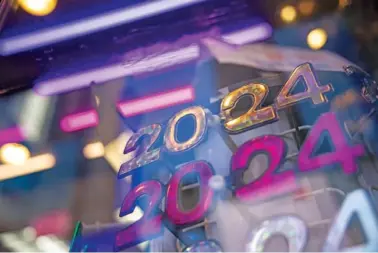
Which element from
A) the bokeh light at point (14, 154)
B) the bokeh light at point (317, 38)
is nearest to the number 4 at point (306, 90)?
the bokeh light at point (317, 38)

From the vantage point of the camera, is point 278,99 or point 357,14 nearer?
point 278,99

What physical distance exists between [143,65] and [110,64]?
0.12 m

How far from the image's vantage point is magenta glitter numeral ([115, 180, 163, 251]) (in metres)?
1.62

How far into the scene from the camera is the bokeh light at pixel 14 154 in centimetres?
197

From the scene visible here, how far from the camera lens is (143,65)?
2035 mm

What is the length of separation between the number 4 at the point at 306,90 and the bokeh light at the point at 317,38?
171 mm

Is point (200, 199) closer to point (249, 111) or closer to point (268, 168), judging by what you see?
point (268, 168)

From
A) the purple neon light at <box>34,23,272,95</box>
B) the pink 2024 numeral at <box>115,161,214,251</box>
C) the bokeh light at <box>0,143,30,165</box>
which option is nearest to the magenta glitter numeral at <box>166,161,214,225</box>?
the pink 2024 numeral at <box>115,161,214,251</box>

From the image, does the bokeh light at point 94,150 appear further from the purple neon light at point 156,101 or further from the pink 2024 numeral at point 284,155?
the pink 2024 numeral at point 284,155

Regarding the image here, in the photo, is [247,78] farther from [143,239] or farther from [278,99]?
[143,239]

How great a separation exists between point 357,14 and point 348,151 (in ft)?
1.94

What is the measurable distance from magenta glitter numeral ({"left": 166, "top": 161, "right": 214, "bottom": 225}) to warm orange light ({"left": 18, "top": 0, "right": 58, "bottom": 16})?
2.66ft

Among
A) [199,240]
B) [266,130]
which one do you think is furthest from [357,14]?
[199,240]

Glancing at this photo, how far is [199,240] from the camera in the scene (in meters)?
1.56
